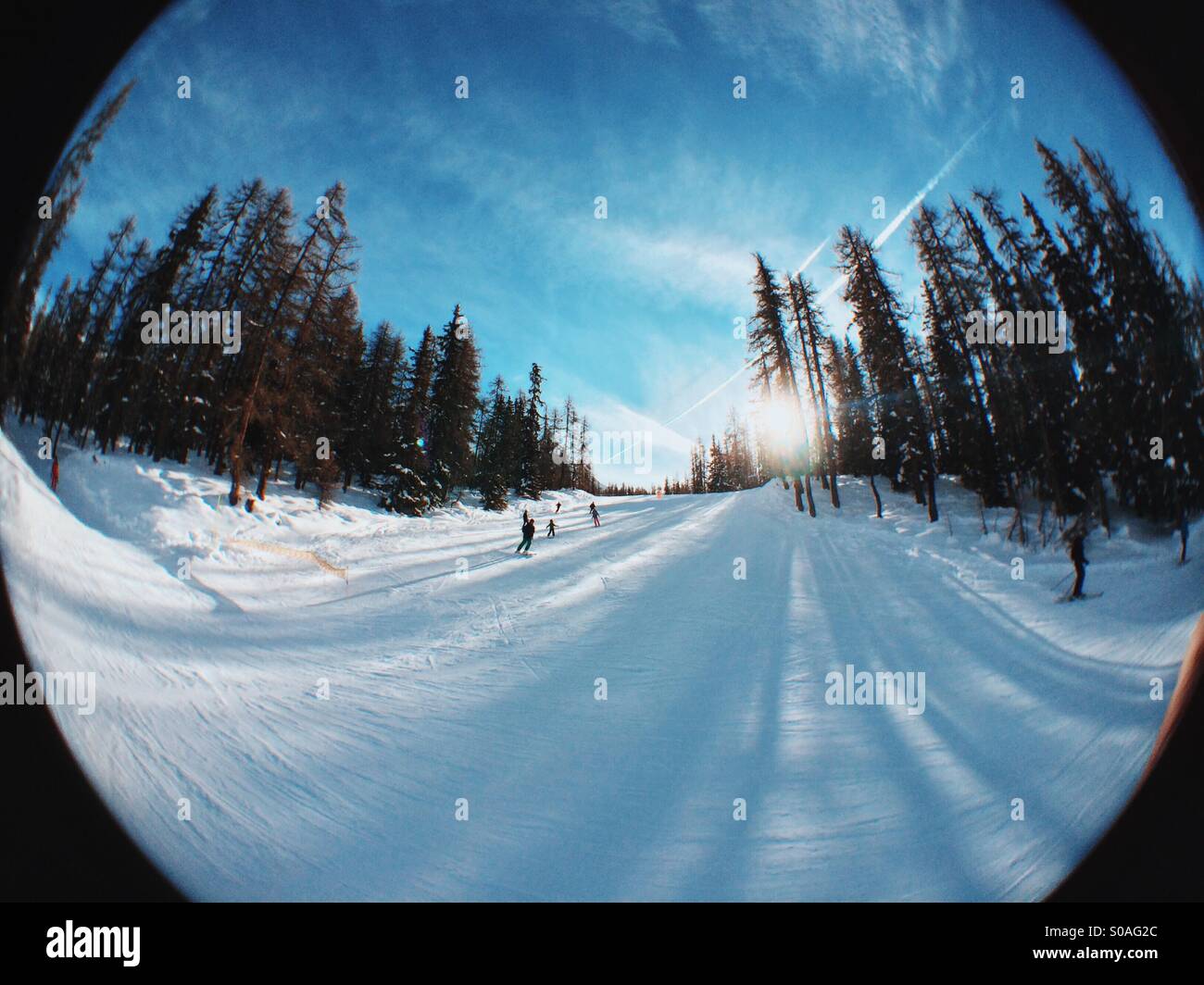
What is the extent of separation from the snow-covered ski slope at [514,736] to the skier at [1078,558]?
54 mm

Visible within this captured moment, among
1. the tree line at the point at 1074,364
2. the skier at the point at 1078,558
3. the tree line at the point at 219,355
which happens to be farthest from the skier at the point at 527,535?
the skier at the point at 1078,558

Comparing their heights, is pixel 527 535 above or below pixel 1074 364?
below

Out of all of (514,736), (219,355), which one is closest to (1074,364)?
(514,736)

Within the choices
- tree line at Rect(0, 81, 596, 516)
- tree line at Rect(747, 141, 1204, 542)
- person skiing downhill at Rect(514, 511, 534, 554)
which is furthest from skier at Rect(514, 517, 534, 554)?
tree line at Rect(747, 141, 1204, 542)

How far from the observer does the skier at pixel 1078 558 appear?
2.08m

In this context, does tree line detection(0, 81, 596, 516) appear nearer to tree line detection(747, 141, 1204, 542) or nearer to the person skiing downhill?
tree line detection(747, 141, 1204, 542)

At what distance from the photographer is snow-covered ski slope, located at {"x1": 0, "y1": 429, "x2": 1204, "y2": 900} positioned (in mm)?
1922

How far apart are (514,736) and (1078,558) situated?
4026mm

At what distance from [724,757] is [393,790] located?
2449 mm

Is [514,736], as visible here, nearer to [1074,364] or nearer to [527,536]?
[1074,364]

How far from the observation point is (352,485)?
171 inches

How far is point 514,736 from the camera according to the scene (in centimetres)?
323
